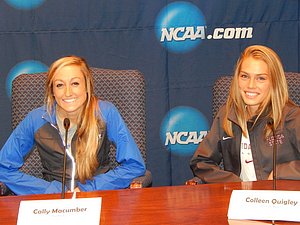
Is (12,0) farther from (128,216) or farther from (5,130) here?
(128,216)

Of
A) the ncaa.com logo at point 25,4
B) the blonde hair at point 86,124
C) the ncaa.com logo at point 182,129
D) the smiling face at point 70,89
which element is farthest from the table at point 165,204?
the ncaa.com logo at point 25,4

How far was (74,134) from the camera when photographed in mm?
2795

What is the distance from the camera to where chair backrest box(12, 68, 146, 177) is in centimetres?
289

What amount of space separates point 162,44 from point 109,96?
3.77ft

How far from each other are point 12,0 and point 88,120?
135 cm

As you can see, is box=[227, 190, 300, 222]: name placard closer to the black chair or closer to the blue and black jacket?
the blue and black jacket

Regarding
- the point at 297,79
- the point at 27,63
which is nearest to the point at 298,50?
the point at 297,79

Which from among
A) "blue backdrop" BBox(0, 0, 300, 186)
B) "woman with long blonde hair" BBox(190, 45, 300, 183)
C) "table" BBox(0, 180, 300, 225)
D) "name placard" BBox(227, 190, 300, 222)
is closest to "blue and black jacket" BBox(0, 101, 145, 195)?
"woman with long blonde hair" BBox(190, 45, 300, 183)

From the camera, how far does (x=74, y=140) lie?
A: 110 inches

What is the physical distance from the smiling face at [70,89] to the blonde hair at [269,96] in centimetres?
67

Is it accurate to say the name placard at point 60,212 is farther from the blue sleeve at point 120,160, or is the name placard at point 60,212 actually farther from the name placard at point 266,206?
the blue sleeve at point 120,160

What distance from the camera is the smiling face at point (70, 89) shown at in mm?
2730

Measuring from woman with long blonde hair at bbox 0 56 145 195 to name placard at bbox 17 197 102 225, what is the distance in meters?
0.73

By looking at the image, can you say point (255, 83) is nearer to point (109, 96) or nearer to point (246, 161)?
point (246, 161)
